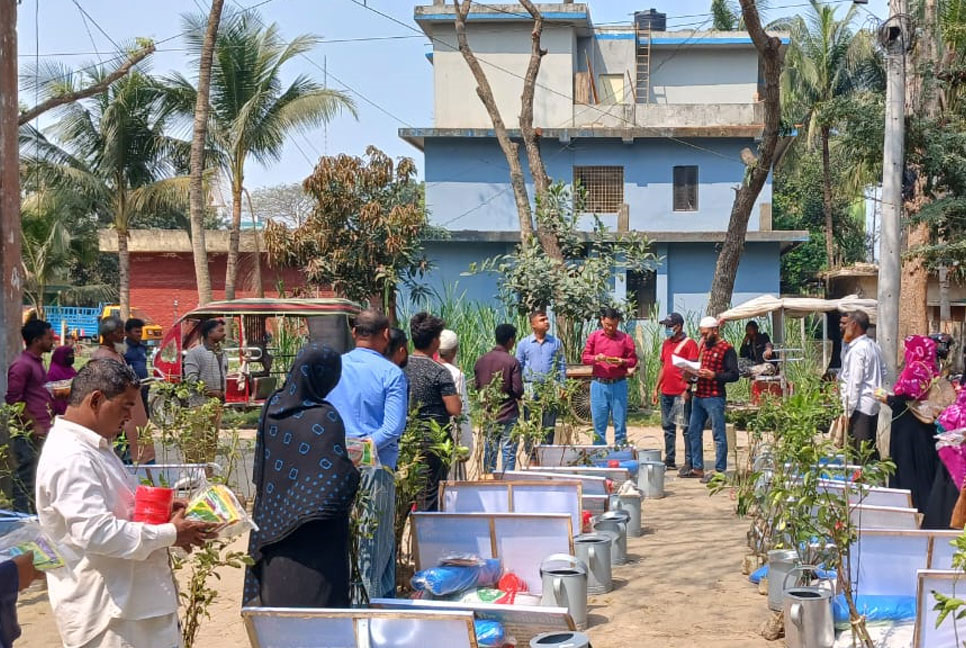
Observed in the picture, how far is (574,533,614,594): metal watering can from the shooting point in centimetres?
659

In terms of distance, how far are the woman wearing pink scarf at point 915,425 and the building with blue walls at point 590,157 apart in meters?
17.6

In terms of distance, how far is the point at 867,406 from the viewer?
8.69 metres

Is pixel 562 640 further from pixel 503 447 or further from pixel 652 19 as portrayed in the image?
pixel 652 19

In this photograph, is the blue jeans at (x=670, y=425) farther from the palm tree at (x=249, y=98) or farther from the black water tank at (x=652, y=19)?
the black water tank at (x=652, y=19)

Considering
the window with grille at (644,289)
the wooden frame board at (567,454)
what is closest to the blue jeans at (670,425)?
the wooden frame board at (567,454)

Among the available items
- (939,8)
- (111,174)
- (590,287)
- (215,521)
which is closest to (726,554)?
(215,521)

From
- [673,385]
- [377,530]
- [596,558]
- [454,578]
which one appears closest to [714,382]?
[673,385]

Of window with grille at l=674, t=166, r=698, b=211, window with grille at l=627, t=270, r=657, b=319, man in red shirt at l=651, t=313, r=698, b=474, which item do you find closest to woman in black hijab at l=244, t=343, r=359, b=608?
man in red shirt at l=651, t=313, r=698, b=474

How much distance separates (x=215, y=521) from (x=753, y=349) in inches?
576

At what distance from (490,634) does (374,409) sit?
131 cm

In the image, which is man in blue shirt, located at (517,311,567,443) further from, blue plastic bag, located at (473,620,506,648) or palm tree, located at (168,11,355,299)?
palm tree, located at (168,11,355,299)

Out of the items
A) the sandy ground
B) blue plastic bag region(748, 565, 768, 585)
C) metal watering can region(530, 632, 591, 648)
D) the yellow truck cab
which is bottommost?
the sandy ground

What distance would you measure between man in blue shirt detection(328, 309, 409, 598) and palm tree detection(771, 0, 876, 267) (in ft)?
88.2

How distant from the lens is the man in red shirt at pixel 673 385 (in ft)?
36.4
